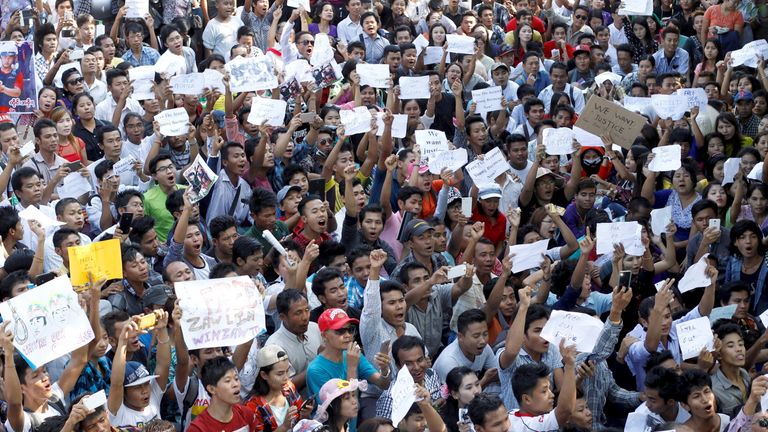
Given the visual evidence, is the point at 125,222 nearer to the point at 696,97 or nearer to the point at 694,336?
the point at 694,336

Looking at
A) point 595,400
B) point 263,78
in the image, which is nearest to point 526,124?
point 263,78

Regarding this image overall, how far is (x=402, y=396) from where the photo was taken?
727 centimetres

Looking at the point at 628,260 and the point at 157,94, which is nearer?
the point at 628,260

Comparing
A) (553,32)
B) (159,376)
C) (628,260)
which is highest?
(159,376)

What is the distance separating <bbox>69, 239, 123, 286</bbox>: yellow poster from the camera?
8.17 m

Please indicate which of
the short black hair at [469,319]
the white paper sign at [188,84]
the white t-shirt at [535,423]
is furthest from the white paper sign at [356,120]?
the white t-shirt at [535,423]

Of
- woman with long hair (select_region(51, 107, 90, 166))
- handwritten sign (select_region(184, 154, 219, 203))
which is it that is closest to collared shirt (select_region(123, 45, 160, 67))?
woman with long hair (select_region(51, 107, 90, 166))

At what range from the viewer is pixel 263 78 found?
40.9ft

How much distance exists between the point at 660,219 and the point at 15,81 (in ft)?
17.9

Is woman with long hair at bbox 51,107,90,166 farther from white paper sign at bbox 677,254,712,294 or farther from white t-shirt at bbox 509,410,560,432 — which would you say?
white t-shirt at bbox 509,410,560,432

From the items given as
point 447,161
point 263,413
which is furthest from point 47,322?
point 447,161

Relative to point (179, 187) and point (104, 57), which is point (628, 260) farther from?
point (104, 57)

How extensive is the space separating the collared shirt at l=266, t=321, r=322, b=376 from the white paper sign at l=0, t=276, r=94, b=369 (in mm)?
1280

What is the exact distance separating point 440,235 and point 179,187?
2100 mm
